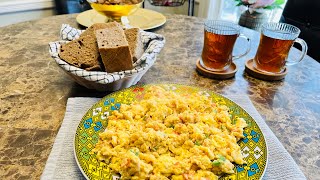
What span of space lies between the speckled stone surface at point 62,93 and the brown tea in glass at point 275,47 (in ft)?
0.22

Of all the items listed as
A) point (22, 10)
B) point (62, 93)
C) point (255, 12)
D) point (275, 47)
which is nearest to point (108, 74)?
point (62, 93)

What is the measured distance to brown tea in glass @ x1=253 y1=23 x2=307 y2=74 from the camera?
108 centimetres

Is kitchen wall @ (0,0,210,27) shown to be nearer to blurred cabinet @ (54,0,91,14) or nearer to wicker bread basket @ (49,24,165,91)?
blurred cabinet @ (54,0,91,14)

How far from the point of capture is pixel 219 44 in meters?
1.10

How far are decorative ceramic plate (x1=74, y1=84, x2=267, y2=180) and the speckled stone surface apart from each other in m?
0.12

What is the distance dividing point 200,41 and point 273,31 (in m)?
0.44

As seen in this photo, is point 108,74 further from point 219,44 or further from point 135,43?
point 219,44

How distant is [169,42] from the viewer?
56.8 inches

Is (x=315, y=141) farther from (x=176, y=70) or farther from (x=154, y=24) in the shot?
(x=154, y=24)

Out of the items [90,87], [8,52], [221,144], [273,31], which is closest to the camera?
[221,144]

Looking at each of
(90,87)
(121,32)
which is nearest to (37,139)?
(90,87)

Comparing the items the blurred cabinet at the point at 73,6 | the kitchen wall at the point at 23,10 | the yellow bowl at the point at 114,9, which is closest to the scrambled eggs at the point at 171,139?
the yellow bowl at the point at 114,9

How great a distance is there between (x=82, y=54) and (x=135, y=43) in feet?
0.65

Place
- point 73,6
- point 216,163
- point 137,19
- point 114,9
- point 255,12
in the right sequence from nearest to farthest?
1. point 216,163
2. point 114,9
3. point 137,19
4. point 255,12
5. point 73,6
